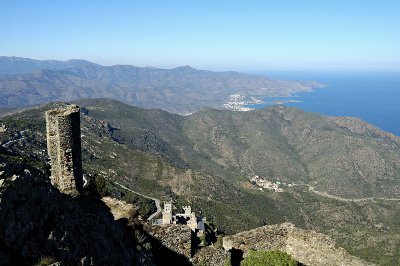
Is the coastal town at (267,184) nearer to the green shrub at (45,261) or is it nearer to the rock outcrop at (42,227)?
the rock outcrop at (42,227)

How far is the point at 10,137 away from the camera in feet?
274

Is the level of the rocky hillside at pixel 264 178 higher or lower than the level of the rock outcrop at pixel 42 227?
lower

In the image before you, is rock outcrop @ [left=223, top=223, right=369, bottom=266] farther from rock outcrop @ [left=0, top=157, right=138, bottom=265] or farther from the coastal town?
the coastal town

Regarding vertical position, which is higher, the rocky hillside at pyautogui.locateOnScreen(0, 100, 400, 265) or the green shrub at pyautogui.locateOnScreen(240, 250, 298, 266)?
the green shrub at pyautogui.locateOnScreen(240, 250, 298, 266)

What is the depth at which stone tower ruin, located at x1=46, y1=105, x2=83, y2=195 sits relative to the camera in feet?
35.2

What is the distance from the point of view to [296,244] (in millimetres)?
17219

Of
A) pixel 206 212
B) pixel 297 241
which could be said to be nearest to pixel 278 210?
pixel 206 212

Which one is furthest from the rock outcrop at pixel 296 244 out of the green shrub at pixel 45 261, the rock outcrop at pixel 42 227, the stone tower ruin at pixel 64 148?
the green shrub at pixel 45 261

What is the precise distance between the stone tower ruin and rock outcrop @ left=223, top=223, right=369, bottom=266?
7.83 metres

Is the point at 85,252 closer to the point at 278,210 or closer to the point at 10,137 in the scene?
the point at 10,137

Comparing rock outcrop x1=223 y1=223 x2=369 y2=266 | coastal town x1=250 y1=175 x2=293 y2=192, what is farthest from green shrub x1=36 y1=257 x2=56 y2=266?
coastal town x1=250 y1=175 x2=293 y2=192

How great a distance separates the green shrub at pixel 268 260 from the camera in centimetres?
1455

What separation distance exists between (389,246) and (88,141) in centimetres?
8193

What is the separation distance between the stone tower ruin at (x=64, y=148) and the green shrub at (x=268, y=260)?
7.04 m
